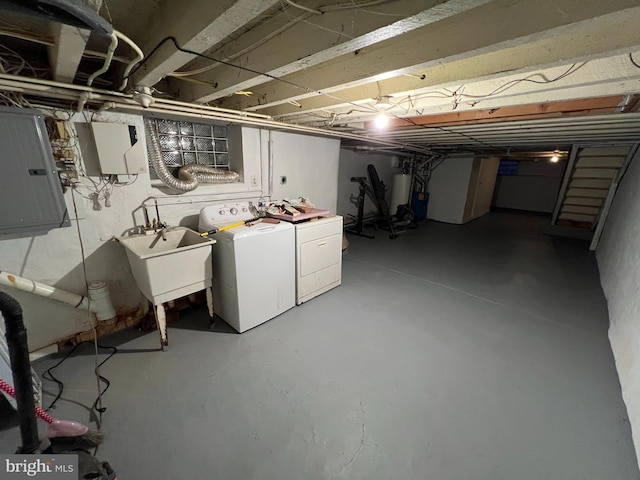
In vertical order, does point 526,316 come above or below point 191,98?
below

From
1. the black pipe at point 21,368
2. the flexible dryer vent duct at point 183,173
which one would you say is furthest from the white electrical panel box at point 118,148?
the black pipe at point 21,368

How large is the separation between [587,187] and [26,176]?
8.45 meters

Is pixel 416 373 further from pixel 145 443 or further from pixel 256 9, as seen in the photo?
pixel 256 9

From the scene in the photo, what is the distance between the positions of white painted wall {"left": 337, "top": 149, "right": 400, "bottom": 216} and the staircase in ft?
12.6

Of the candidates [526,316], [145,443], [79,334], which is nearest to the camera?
[145,443]

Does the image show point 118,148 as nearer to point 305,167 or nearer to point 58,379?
point 58,379

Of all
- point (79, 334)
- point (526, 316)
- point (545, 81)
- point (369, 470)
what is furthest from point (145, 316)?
point (526, 316)

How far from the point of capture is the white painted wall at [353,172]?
5387 mm

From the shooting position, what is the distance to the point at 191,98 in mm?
1976

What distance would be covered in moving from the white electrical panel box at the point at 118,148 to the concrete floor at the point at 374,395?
1.47m

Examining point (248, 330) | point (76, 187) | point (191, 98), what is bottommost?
point (248, 330)

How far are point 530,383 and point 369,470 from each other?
54.5 inches

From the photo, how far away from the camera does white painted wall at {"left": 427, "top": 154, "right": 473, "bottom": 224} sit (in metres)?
6.36

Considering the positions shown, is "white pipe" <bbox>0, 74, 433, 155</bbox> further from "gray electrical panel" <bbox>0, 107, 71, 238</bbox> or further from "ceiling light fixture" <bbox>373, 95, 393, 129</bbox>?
"ceiling light fixture" <bbox>373, 95, 393, 129</bbox>
